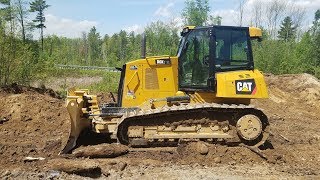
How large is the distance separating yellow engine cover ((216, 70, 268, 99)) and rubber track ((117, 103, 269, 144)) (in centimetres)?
28

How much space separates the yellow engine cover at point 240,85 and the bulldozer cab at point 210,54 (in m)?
0.17

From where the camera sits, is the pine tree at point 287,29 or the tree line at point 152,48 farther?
the pine tree at point 287,29

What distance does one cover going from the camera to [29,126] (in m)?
11.7

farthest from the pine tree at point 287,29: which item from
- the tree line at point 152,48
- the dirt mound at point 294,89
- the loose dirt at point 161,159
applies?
the loose dirt at point 161,159

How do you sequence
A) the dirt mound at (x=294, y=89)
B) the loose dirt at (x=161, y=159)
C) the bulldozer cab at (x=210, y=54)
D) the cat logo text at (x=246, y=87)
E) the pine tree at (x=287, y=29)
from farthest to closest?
the pine tree at (x=287, y=29), the dirt mound at (x=294, y=89), the bulldozer cab at (x=210, y=54), the cat logo text at (x=246, y=87), the loose dirt at (x=161, y=159)

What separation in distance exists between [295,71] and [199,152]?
68.0 ft

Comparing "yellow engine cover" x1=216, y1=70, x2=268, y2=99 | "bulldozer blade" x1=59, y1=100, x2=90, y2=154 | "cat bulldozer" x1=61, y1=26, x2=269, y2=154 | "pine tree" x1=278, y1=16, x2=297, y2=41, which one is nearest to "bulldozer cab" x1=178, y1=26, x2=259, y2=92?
"cat bulldozer" x1=61, y1=26, x2=269, y2=154

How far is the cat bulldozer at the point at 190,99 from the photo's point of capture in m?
8.69

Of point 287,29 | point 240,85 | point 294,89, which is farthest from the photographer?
point 287,29

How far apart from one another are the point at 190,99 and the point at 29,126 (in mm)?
5199

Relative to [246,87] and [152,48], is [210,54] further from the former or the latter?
[152,48]

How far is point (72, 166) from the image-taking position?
24.2 ft

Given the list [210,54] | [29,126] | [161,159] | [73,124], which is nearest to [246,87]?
[210,54]

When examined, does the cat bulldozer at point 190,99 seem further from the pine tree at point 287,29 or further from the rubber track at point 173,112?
the pine tree at point 287,29
